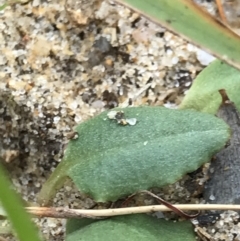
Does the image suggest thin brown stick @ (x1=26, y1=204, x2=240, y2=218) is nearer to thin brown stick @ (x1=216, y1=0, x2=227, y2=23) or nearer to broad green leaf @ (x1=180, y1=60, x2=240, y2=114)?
broad green leaf @ (x1=180, y1=60, x2=240, y2=114)

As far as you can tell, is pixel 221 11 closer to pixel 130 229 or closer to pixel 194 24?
pixel 194 24

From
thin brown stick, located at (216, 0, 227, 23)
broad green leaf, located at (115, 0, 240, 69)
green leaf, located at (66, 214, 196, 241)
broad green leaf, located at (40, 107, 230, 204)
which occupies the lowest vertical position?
green leaf, located at (66, 214, 196, 241)

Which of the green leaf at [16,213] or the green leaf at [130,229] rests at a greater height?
the green leaf at [16,213]

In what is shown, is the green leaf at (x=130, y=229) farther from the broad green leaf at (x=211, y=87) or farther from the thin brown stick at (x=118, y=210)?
the broad green leaf at (x=211, y=87)

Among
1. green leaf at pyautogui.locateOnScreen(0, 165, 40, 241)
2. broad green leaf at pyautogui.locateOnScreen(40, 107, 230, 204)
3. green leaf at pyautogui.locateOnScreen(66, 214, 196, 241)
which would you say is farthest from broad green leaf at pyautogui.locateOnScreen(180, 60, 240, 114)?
green leaf at pyautogui.locateOnScreen(0, 165, 40, 241)

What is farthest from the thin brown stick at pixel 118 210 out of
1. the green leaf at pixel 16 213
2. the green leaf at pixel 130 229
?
the green leaf at pixel 16 213

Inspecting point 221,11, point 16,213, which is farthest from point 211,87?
point 16,213
